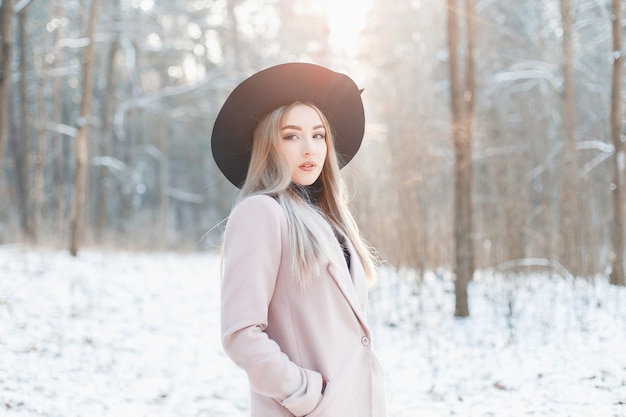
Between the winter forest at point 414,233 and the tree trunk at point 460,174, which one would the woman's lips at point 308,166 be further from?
the tree trunk at point 460,174

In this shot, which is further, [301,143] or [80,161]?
[80,161]

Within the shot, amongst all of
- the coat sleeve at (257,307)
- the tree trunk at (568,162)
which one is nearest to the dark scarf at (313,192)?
the coat sleeve at (257,307)

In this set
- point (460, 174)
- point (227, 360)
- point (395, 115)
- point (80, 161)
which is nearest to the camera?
point (227, 360)

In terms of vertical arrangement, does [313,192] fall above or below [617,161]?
below

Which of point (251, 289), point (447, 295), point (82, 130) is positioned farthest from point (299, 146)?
point (82, 130)

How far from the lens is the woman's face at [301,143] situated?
2.03 m

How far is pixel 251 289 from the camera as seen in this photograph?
173 centimetres

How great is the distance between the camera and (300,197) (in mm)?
2031

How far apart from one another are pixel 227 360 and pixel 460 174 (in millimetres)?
3376

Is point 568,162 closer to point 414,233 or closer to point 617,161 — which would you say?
point 617,161

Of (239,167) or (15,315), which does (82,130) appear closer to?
(15,315)

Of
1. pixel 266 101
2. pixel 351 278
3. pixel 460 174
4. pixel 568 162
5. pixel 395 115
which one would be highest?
pixel 395 115

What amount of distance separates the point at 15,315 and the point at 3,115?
2.06 meters

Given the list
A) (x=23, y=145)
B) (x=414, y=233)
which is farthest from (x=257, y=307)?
(x=23, y=145)
